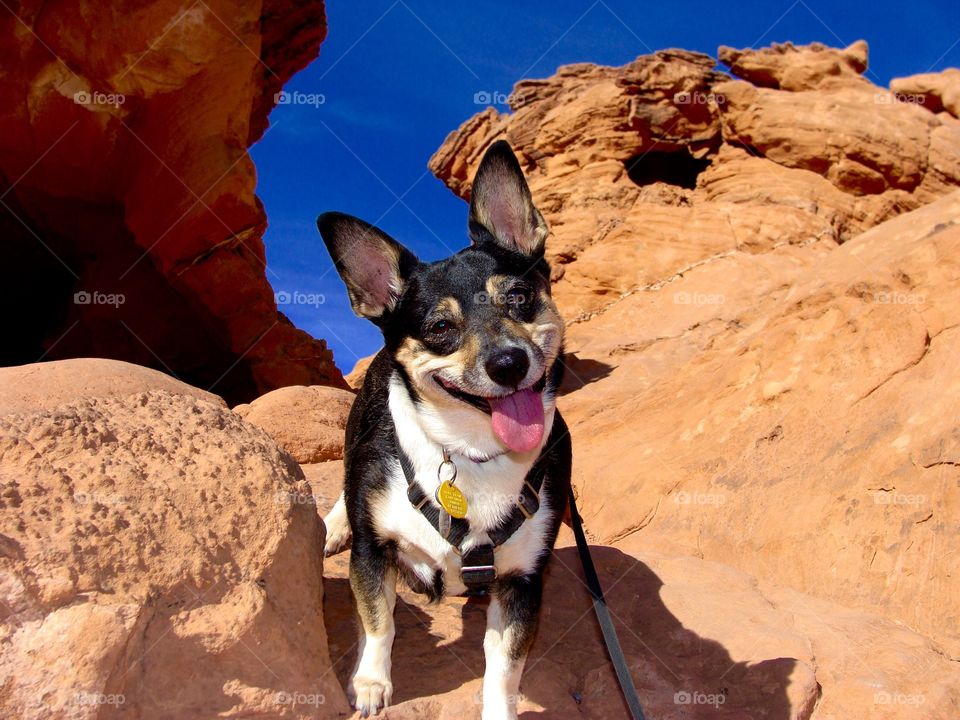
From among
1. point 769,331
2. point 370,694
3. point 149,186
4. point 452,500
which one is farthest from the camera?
point 149,186

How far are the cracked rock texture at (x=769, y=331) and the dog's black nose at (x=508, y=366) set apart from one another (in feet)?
7.22

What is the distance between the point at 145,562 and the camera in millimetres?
2623

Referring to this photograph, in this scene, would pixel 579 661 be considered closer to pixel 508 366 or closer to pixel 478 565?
pixel 478 565

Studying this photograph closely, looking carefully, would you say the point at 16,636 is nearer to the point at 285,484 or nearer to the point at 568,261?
the point at 285,484

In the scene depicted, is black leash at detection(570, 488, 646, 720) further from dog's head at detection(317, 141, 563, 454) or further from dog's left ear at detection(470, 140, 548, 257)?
dog's left ear at detection(470, 140, 548, 257)

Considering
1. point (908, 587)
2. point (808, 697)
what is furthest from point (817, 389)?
point (808, 697)

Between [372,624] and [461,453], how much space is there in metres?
0.85

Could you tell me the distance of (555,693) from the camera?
3424 mm

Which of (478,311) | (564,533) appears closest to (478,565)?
(478,311)

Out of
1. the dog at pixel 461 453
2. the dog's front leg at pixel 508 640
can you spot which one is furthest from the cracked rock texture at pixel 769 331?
the dog at pixel 461 453

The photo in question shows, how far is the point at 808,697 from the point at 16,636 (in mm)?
3254

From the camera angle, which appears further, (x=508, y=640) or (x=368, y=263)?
(x=368, y=263)

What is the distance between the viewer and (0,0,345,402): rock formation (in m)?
11.7

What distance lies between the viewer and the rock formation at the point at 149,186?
1173 centimetres
